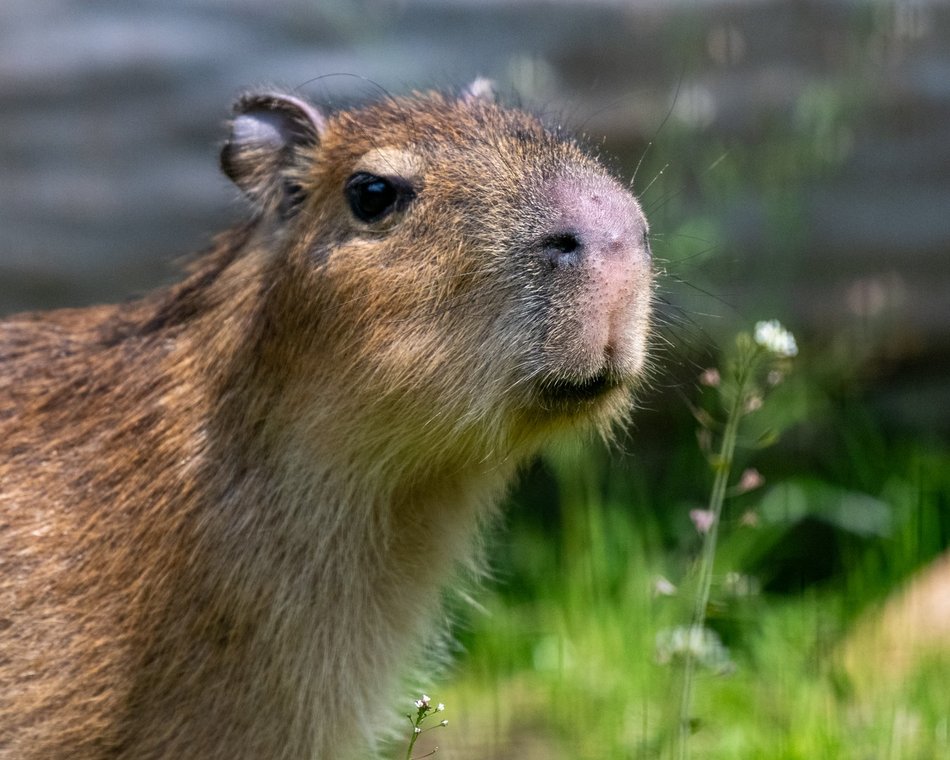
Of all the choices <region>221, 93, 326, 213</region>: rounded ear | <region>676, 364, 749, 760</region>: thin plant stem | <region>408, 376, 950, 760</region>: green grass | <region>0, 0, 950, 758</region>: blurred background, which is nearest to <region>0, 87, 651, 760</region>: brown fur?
<region>221, 93, 326, 213</region>: rounded ear

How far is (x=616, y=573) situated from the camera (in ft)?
22.0

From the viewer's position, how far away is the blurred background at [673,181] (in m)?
6.96

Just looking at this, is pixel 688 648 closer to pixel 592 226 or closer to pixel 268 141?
pixel 592 226

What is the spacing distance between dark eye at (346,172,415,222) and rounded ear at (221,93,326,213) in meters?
0.38

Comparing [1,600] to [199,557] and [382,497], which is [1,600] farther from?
[382,497]

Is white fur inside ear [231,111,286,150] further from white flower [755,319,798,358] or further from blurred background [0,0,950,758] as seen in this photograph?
blurred background [0,0,950,758]

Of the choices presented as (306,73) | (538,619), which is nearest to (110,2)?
(306,73)

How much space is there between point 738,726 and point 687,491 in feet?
6.73

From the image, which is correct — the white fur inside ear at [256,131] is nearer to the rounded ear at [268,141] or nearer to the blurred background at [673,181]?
the rounded ear at [268,141]

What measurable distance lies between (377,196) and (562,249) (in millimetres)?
673

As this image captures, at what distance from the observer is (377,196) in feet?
13.8

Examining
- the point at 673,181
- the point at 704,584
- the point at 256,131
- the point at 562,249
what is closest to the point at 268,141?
the point at 256,131

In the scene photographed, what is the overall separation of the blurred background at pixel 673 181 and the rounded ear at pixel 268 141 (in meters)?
2.31

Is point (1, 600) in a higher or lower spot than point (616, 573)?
higher
